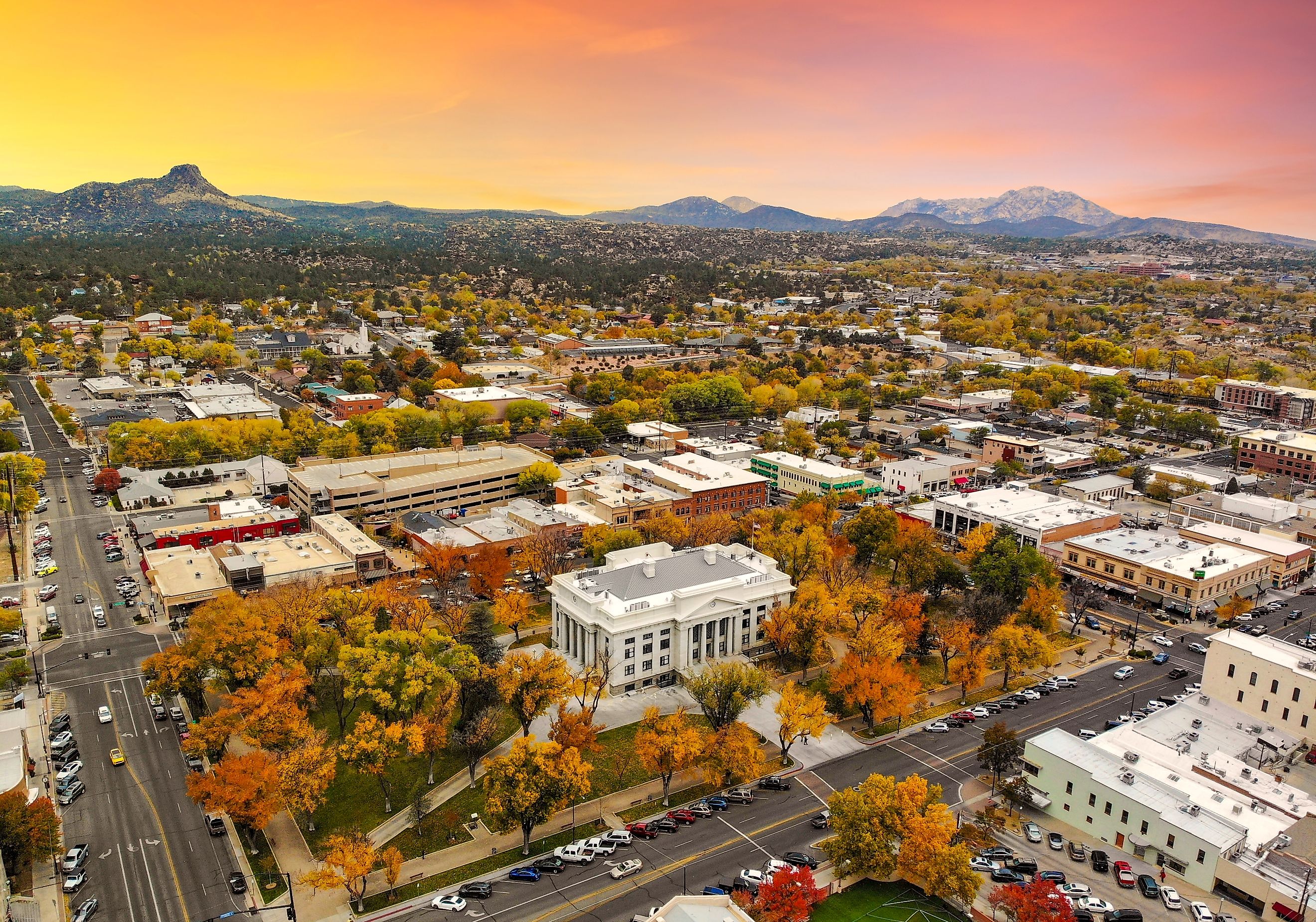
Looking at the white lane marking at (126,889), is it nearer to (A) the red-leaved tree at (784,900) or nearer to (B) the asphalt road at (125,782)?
(B) the asphalt road at (125,782)

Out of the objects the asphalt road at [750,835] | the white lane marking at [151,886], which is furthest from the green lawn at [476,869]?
the white lane marking at [151,886]

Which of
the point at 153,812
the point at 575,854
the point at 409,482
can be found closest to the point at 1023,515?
the point at 575,854

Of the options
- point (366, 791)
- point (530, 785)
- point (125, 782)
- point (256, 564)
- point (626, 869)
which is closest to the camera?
point (626, 869)

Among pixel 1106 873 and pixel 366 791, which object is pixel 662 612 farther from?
pixel 1106 873

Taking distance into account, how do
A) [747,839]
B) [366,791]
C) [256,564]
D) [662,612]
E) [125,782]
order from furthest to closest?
[256,564] → [662,612] → [366,791] → [125,782] → [747,839]

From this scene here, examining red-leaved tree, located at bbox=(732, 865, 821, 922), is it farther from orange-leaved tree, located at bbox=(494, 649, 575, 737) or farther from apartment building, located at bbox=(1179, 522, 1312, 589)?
apartment building, located at bbox=(1179, 522, 1312, 589)

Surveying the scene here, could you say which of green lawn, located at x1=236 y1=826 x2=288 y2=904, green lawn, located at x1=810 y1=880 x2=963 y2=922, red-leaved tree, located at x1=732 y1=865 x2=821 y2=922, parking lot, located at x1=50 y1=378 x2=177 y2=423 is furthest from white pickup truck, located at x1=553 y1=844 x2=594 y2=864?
parking lot, located at x1=50 y1=378 x2=177 y2=423
